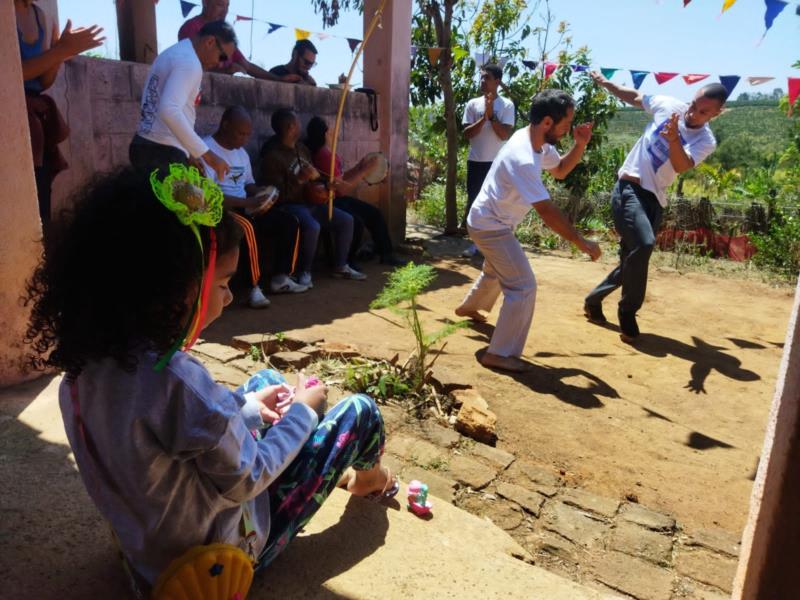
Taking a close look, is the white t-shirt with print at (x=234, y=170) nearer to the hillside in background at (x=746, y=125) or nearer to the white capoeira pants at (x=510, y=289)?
the white capoeira pants at (x=510, y=289)

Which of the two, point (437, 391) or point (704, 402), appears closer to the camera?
point (437, 391)

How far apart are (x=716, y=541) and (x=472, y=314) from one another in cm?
293

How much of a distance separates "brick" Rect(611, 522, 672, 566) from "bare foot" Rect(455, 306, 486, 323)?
2.75m

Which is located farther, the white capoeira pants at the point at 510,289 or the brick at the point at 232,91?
the brick at the point at 232,91

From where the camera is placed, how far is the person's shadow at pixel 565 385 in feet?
13.6

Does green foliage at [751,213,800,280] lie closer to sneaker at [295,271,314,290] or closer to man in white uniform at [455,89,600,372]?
man in white uniform at [455,89,600,372]

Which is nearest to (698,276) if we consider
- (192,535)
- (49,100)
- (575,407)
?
(575,407)

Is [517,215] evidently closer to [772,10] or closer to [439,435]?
[439,435]

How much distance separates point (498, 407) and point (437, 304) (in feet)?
7.53

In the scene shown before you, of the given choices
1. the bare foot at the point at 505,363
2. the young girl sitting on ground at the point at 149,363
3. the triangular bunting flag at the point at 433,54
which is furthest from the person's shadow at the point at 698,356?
the triangular bunting flag at the point at 433,54

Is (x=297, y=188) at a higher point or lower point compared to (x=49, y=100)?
lower

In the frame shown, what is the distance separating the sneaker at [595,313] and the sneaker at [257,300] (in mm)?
2804

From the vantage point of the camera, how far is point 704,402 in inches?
169

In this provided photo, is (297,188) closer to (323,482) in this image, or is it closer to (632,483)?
(632,483)
